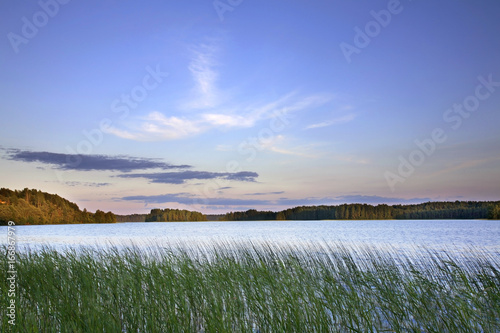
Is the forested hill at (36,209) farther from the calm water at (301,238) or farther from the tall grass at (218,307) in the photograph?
the tall grass at (218,307)

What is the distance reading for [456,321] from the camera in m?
5.77

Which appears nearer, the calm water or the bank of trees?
the calm water

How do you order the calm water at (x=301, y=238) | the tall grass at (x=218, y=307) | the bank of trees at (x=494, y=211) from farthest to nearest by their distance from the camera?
the bank of trees at (x=494, y=211) → the calm water at (x=301, y=238) → the tall grass at (x=218, y=307)

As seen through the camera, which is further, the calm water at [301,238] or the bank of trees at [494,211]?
the bank of trees at [494,211]

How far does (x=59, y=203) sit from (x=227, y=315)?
12615cm

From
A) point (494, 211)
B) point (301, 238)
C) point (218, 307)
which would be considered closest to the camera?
point (218, 307)

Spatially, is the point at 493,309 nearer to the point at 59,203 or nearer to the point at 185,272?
the point at 185,272

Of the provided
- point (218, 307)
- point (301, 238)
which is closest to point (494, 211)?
point (301, 238)

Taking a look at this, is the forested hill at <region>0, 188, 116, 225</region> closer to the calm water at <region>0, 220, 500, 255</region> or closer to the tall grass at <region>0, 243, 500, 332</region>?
the calm water at <region>0, 220, 500, 255</region>

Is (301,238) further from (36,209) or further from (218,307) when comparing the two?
(36,209)

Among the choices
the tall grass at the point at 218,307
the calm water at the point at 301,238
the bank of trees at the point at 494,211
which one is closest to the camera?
the tall grass at the point at 218,307

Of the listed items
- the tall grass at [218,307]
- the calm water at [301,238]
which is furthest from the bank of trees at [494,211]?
the tall grass at [218,307]

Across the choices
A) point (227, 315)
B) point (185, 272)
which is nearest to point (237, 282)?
point (185, 272)

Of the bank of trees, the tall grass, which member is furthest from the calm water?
the bank of trees
